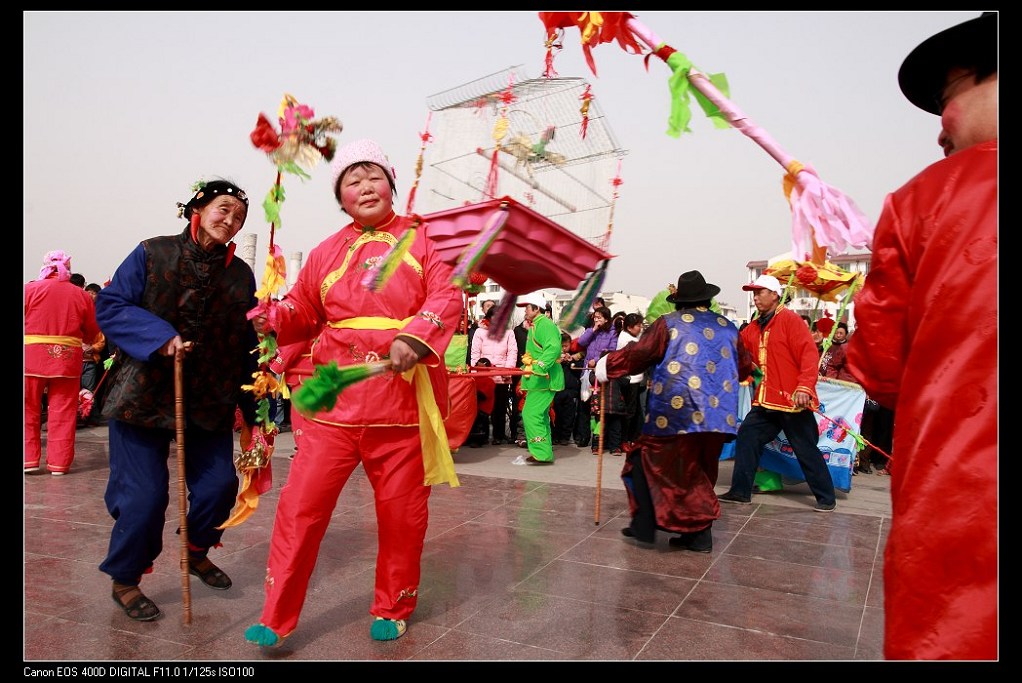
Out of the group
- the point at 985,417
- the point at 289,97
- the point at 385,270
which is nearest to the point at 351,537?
the point at 385,270

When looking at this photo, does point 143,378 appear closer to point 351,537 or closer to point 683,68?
point 351,537

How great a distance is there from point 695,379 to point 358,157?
2.33m

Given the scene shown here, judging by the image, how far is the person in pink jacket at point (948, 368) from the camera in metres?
1.50

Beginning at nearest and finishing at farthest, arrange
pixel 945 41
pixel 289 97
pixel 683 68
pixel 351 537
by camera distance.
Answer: pixel 945 41 < pixel 683 68 < pixel 289 97 < pixel 351 537

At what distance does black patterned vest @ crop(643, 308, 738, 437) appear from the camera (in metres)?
4.30

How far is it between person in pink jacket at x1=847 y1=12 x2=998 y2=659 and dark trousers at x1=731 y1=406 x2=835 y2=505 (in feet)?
13.8

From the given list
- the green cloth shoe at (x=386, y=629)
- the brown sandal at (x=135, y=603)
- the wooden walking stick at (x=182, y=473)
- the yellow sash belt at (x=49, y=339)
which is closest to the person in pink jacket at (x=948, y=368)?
the green cloth shoe at (x=386, y=629)

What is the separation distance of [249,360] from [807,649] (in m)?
2.63

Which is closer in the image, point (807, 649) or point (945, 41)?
point (945, 41)

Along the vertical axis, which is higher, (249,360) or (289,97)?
(289,97)

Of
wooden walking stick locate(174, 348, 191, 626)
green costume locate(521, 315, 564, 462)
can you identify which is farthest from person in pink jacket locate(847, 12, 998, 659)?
green costume locate(521, 315, 564, 462)

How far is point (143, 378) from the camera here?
3.12 m

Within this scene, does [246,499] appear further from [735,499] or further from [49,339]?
[49,339]

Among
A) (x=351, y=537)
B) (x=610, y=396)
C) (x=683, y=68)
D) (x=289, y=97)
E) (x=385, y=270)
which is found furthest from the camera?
(x=610, y=396)
